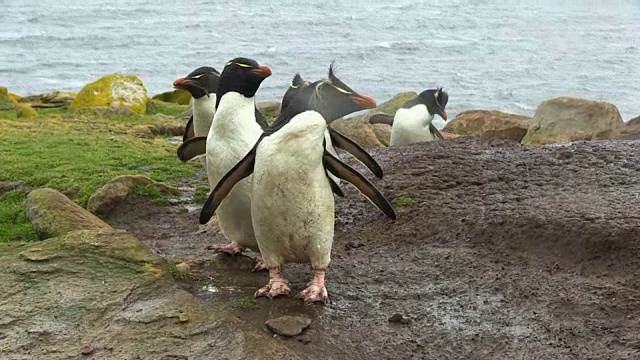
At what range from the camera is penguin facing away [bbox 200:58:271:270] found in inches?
198

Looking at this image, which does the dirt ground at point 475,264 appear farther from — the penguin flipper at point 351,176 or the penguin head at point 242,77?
the penguin head at point 242,77

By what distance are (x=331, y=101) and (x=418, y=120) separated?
6811 mm

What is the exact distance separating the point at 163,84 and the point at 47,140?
1630cm

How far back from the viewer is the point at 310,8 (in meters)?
47.6

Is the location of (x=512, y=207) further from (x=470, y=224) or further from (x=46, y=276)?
(x=46, y=276)

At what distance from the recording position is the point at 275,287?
15.1ft

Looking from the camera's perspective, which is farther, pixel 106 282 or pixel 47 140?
pixel 47 140

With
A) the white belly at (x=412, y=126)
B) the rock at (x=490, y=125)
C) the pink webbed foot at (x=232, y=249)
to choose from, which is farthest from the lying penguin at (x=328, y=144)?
the rock at (x=490, y=125)

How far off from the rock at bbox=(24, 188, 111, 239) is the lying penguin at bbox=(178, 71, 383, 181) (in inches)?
36.4

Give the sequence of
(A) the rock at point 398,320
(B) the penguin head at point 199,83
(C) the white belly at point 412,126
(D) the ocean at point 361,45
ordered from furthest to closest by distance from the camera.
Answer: (D) the ocean at point 361,45 → (C) the white belly at point 412,126 → (B) the penguin head at point 199,83 → (A) the rock at point 398,320

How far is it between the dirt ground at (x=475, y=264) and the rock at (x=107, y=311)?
31 cm

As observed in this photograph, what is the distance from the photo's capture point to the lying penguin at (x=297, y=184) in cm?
452

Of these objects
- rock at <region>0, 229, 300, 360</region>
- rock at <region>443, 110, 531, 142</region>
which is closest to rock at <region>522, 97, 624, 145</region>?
rock at <region>443, 110, 531, 142</region>

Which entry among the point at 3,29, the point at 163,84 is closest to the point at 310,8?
the point at 3,29
